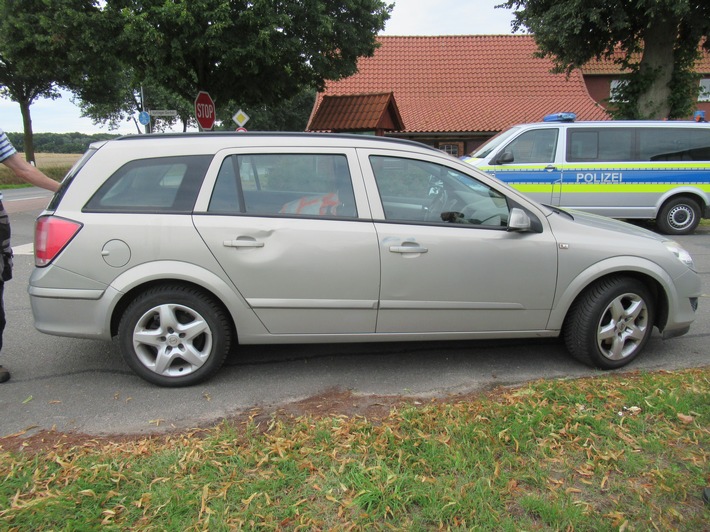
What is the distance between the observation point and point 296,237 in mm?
3512

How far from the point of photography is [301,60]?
1619 centimetres

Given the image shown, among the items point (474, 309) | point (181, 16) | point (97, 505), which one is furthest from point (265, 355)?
point (181, 16)

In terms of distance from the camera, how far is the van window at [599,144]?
938cm

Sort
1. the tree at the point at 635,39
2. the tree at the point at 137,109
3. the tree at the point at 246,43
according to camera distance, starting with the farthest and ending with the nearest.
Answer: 1. the tree at the point at 137,109
2. the tree at the point at 246,43
3. the tree at the point at 635,39

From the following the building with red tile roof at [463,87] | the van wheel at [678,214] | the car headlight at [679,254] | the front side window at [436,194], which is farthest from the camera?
the building with red tile roof at [463,87]

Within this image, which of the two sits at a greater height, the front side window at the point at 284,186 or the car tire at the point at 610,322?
the front side window at the point at 284,186

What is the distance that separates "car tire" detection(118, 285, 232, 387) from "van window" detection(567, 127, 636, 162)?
779 centimetres

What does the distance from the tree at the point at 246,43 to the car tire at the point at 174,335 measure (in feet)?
37.0

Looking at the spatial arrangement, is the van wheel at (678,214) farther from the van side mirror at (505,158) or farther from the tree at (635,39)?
the tree at (635,39)

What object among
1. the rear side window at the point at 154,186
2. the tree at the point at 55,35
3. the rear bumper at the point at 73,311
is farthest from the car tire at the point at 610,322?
the tree at the point at 55,35

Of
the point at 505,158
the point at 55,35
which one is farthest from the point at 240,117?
the point at 505,158

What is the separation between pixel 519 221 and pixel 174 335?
7.86 ft

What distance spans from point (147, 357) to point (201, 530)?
1645mm

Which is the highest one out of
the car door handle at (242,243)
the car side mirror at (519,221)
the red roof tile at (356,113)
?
the red roof tile at (356,113)
